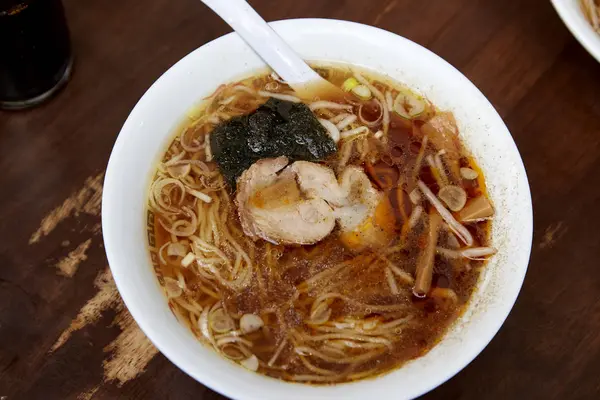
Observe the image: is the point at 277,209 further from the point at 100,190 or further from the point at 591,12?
the point at 591,12

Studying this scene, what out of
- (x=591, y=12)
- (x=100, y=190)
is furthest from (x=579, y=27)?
(x=100, y=190)

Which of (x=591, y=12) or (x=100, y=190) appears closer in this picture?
(x=100, y=190)

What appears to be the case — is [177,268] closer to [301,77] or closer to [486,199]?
[301,77]

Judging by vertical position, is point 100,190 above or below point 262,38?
below

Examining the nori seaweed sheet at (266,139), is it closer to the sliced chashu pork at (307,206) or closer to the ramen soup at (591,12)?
the sliced chashu pork at (307,206)

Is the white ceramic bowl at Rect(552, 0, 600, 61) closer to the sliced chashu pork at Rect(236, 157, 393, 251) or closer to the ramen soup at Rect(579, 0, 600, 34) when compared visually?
the ramen soup at Rect(579, 0, 600, 34)

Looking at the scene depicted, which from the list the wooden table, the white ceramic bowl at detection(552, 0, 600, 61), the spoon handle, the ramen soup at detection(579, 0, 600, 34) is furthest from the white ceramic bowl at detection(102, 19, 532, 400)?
the ramen soup at detection(579, 0, 600, 34)
